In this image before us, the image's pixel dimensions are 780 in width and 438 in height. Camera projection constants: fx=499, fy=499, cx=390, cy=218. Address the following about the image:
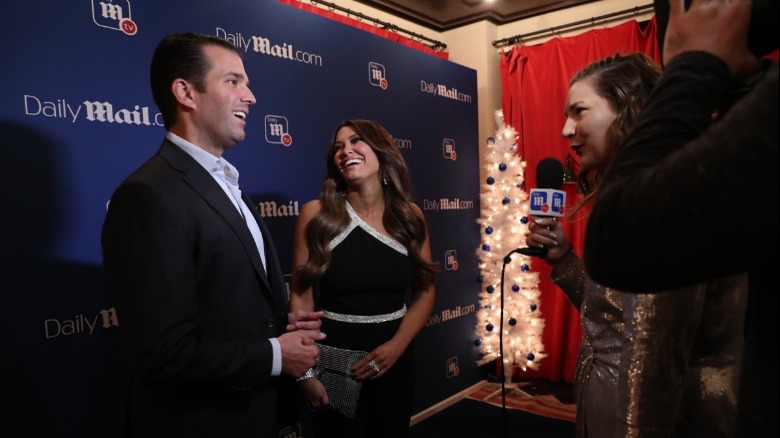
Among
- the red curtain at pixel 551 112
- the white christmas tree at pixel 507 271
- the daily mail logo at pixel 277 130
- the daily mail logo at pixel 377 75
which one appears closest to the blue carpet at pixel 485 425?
the white christmas tree at pixel 507 271

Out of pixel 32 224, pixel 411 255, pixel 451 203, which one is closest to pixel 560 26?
pixel 451 203

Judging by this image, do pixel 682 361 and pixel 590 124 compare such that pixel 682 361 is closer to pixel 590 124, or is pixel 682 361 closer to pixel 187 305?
pixel 590 124

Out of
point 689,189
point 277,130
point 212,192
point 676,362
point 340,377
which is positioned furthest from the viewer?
point 277,130

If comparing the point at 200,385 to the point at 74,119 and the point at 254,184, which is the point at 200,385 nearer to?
the point at 74,119

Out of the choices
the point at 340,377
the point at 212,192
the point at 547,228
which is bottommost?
the point at 340,377

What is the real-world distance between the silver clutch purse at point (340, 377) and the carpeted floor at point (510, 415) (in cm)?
164

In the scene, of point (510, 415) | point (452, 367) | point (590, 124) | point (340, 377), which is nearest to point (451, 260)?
point (452, 367)

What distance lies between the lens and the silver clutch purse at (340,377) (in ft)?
6.83

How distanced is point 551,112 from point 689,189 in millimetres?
4633

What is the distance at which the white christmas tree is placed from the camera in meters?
4.43

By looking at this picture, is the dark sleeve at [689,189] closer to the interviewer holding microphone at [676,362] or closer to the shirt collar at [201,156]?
the interviewer holding microphone at [676,362]

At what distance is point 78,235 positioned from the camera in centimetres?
214

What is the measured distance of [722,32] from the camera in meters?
0.53

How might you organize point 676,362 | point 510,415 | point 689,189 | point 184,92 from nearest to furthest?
point 689,189 → point 676,362 → point 184,92 → point 510,415
